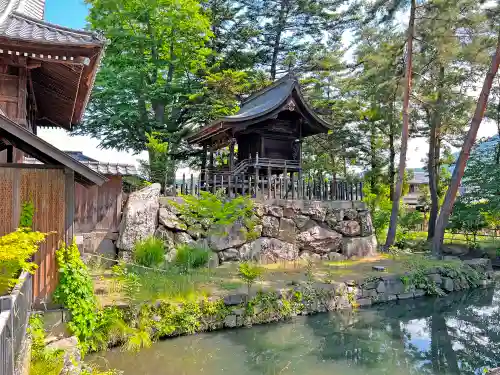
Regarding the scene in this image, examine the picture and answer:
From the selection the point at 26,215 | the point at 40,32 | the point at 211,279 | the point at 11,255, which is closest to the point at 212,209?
the point at 211,279

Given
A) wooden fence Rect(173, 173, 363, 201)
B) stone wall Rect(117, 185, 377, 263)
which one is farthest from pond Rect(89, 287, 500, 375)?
wooden fence Rect(173, 173, 363, 201)

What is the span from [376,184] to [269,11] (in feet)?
42.2

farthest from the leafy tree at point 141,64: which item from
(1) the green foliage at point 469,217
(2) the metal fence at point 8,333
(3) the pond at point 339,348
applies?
(2) the metal fence at point 8,333

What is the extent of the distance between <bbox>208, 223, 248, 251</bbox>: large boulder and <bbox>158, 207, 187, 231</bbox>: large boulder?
1063 millimetres

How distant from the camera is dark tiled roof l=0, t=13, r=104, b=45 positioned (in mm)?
5779

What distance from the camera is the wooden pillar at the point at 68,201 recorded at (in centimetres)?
619

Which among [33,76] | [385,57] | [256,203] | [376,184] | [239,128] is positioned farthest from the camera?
[376,184]

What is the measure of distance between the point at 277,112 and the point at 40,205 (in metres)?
10.4

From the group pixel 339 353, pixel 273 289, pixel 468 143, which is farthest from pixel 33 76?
pixel 468 143

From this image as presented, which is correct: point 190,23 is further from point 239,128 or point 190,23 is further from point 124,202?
point 124,202

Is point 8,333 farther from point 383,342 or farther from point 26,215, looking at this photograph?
point 383,342

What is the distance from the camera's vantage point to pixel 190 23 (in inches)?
754

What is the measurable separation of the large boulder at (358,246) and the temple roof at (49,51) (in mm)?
10867

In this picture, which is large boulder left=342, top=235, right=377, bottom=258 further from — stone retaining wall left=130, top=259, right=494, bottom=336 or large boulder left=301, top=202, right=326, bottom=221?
stone retaining wall left=130, top=259, right=494, bottom=336
